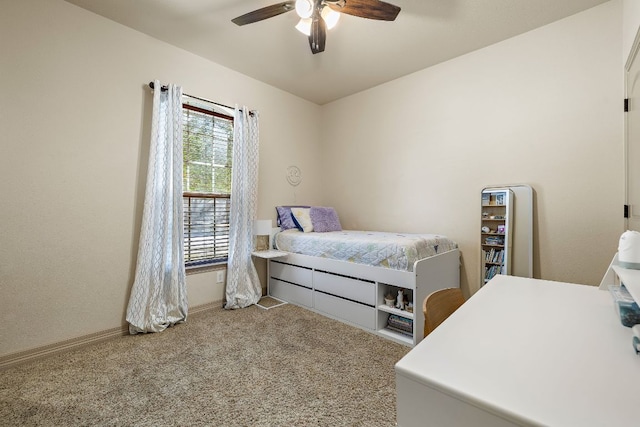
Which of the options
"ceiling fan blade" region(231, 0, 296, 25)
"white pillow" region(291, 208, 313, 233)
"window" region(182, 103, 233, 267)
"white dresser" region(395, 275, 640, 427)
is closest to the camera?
"white dresser" region(395, 275, 640, 427)

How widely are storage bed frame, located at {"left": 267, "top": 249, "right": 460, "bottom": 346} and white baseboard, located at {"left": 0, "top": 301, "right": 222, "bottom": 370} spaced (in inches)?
65.1

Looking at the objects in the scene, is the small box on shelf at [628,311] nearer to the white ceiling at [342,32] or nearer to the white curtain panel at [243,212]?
the white ceiling at [342,32]

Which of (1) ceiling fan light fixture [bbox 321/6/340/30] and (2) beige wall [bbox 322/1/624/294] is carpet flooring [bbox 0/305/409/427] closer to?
(2) beige wall [bbox 322/1/624/294]

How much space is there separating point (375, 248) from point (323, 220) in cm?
118

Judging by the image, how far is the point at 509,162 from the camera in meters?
2.67

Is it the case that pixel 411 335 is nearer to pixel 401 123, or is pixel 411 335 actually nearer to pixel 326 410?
pixel 326 410

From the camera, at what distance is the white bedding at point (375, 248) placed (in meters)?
2.31

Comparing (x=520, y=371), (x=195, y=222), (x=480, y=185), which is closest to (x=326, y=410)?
(x=520, y=371)

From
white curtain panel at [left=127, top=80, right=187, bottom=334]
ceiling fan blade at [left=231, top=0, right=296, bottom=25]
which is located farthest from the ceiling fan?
white curtain panel at [left=127, top=80, right=187, bottom=334]

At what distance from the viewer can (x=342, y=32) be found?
2547mm

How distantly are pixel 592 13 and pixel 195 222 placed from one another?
3.99 meters

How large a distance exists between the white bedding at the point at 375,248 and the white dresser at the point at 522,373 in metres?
1.33

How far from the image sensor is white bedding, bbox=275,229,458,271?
2.31 metres

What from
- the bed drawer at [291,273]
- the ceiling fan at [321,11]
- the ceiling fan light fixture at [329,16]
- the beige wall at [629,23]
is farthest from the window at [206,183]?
the beige wall at [629,23]
